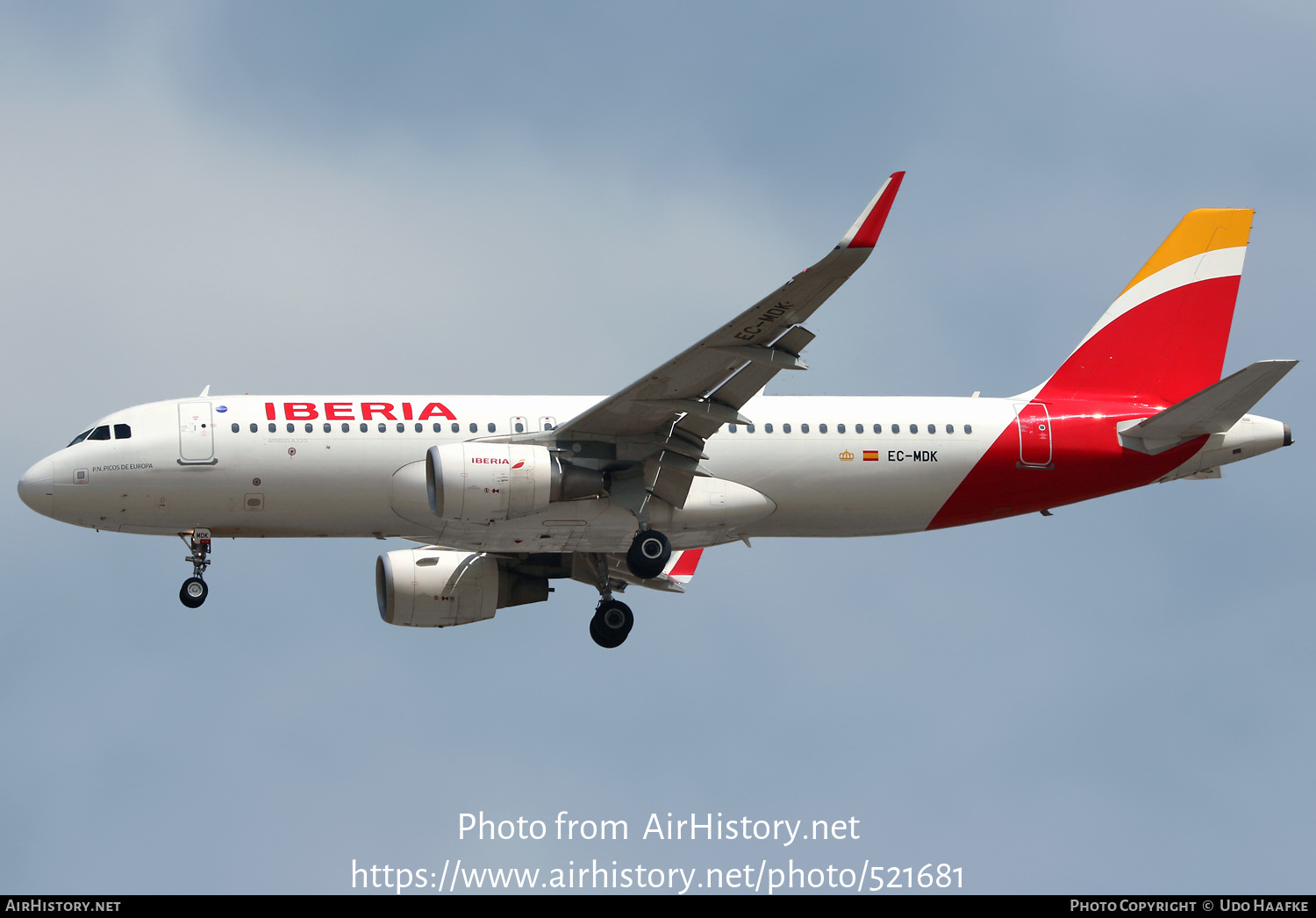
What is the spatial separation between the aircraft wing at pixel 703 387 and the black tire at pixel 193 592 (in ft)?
26.1

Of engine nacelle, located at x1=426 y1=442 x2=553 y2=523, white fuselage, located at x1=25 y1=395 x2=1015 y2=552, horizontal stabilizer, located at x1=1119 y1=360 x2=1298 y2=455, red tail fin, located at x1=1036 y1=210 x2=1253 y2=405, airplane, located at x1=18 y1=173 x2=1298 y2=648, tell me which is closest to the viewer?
engine nacelle, located at x1=426 y1=442 x2=553 y2=523

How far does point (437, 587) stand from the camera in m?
37.7

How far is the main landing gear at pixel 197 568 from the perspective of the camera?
34062 mm

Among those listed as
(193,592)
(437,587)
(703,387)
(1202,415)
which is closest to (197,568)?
(193,592)

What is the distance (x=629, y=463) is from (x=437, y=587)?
6.68 meters

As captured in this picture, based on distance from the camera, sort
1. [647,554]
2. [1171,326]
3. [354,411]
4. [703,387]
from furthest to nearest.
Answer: [1171,326] → [354,411] → [647,554] → [703,387]

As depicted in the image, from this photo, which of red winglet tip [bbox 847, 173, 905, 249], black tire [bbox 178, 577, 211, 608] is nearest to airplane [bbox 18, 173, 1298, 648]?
black tire [bbox 178, 577, 211, 608]

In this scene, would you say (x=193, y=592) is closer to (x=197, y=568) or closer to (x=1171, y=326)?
(x=197, y=568)

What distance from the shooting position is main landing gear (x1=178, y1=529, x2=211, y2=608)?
3406cm

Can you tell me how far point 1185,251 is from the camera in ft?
130

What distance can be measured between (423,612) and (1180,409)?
17292 millimetres

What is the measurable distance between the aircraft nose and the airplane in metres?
0.04

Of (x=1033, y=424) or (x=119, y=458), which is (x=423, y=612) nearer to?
(x=119, y=458)

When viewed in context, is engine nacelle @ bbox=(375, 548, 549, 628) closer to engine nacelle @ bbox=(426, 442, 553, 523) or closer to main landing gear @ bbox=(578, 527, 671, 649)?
main landing gear @ bbox=(578, 527, 671, 649)
